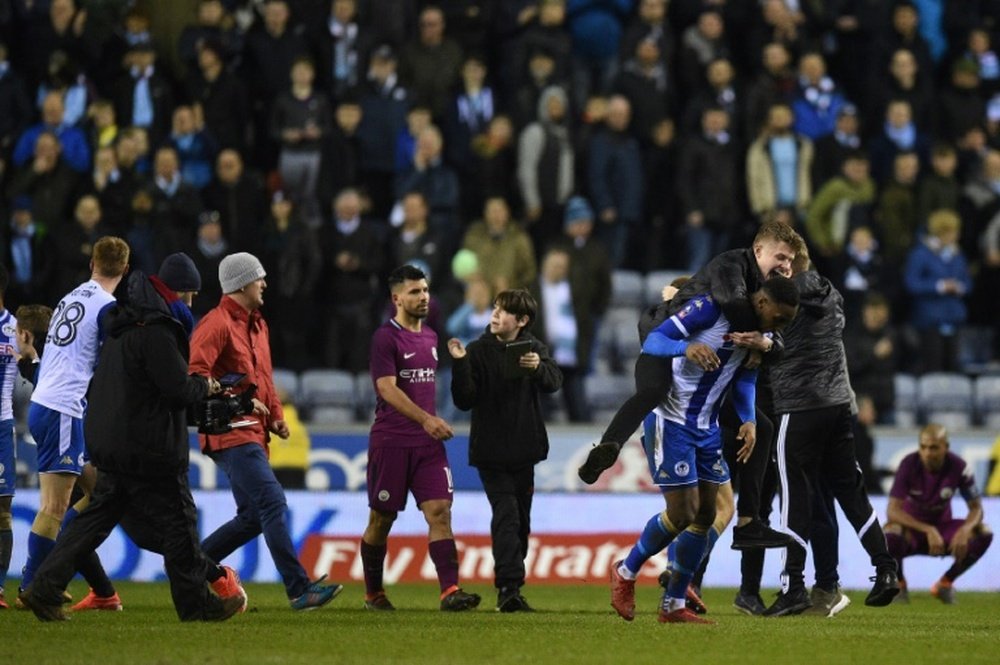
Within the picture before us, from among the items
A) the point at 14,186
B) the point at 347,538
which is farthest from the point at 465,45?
the point at 347,538

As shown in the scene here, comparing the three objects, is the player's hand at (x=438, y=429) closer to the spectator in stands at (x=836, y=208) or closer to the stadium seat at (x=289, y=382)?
the stadium seat at (x=289, y=382)

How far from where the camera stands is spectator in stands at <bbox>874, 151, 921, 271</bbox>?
2212 cm

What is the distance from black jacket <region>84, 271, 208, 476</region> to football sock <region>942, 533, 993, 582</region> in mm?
7312

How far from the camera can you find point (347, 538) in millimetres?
17391

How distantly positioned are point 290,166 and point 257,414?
9364 mm

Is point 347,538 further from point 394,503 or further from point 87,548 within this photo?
point 87,548

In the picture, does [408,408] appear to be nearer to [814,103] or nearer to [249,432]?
[249,432]

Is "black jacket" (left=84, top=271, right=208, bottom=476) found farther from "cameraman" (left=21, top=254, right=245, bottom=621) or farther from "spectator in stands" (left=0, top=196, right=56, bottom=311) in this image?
"spectator in stands" (left=0, top=196, right=56, bottom=311)

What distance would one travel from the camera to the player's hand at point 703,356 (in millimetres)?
11055

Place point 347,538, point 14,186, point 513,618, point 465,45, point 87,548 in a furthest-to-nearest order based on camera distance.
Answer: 1. point 465,45
2. point 14,186
3. point 347,538
4. point 513,618
5. point 87,548

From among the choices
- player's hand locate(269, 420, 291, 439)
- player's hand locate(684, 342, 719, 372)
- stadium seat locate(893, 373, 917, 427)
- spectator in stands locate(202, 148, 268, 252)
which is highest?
spectator in stands locate(202, 148, 268, 252)

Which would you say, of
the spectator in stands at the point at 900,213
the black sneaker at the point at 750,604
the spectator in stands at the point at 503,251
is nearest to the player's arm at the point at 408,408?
the black sneaker at the point at 750,604

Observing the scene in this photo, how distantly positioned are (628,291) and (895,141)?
3.98 metres

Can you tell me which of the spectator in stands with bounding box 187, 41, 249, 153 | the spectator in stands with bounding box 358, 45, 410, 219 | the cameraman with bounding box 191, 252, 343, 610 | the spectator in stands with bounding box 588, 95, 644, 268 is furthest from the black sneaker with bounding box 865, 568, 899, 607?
the spectator in stands with bounding box 187, 41, 249, 153
